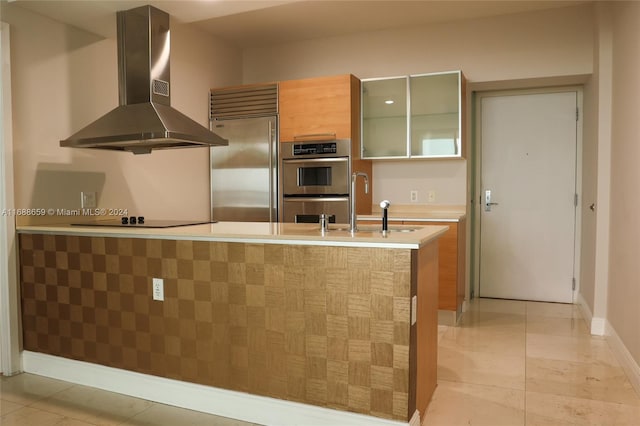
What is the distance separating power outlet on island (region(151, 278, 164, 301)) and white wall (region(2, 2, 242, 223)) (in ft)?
3.67

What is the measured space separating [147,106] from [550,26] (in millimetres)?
3396

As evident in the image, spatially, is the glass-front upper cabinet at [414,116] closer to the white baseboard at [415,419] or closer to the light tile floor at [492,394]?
A: the light tile floor at [492,394]

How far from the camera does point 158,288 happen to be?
259 cm

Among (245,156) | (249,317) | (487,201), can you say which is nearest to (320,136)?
(245,156)

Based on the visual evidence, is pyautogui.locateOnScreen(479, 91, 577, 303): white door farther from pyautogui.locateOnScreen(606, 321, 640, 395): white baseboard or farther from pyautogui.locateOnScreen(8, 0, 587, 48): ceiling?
pyautogui.locateOnScreen(606, 321, 640, 395): white baseboard

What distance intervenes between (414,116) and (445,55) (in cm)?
68

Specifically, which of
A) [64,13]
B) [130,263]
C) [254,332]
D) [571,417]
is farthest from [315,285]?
[64,13]

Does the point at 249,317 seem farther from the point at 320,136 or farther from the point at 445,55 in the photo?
the point at 445,55

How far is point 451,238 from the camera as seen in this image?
4008 millimetres

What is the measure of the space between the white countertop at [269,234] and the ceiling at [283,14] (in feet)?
4.43

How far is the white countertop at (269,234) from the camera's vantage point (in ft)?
6.91

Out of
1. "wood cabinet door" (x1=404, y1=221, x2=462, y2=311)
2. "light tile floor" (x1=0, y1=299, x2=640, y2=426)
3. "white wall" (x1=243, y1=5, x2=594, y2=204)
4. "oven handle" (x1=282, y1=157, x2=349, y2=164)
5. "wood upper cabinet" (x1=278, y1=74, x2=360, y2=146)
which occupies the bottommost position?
"light tile floor" (x1=0, y1=299, x2=640, y2=426)

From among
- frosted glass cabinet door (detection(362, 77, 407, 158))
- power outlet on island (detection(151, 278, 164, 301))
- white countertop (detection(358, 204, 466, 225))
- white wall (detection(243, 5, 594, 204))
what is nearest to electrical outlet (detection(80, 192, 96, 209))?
power outlet on island (detection(151, 278, 164, 301))

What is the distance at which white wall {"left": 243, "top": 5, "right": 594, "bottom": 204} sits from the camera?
418 centimetres
